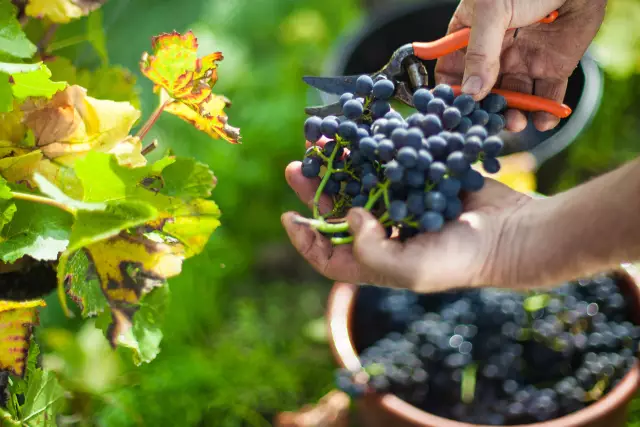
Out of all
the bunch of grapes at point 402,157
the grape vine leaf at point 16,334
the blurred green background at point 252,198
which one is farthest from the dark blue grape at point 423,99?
the blurred green background at point 252,198

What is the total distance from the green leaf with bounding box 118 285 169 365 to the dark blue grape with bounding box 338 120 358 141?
231 millimetres

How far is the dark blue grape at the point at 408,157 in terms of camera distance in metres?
0.59

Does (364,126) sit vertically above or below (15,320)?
above

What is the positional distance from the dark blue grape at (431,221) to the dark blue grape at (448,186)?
25 millimetres

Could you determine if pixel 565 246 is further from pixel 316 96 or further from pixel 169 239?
pixel 316 96

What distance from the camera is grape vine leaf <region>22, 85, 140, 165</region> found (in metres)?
0.66

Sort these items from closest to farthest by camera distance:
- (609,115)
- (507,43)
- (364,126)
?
1. (364,126)
2. (507,43)
3. (609,115)

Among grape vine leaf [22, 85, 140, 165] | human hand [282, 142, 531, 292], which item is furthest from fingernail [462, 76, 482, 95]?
grape vine leaf [22, 85, 140, 165]

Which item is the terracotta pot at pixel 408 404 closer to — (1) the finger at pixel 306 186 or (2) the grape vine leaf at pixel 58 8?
(1) the finger at pixel 306 186

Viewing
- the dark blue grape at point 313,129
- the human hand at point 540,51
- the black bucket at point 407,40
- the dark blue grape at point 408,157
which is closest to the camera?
the dark blue grape at point 408,157

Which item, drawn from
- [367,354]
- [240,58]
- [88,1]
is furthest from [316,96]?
[88,1]

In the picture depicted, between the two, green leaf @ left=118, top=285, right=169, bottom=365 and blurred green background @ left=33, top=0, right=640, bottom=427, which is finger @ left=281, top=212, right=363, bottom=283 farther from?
blurred green background @ left=33, top=0, right=640, bottom=427

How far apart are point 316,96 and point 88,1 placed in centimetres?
62

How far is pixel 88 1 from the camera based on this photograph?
0.70 meters
